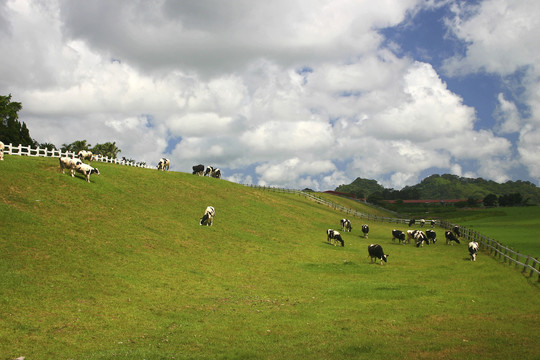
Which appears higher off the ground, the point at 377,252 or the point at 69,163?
the point at 69,163

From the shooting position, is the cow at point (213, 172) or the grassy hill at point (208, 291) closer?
the grassy hill at point (208, 291)

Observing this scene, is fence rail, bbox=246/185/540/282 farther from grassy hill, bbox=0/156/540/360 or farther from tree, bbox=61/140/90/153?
tree, bbox=61/140/90/153

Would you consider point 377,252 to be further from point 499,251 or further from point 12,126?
point 12,126

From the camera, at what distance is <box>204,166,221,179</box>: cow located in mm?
68375

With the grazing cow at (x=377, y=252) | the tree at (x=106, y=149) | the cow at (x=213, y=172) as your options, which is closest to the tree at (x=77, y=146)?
the tree at (x=106, y=149)

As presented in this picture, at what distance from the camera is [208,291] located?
67.3 feet

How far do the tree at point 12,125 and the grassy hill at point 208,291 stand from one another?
40.7 metres

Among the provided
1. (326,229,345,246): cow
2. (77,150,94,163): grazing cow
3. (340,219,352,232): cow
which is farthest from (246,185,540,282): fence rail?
(77,150,94,163): grazing cow

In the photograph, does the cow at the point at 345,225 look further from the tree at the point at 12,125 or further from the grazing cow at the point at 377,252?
the tree at the point at 12,125

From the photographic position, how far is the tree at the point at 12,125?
232 feet

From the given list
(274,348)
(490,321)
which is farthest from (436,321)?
(274,348)

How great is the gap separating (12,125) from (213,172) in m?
39.5

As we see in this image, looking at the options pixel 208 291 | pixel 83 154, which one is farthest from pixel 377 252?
pixel 83 154

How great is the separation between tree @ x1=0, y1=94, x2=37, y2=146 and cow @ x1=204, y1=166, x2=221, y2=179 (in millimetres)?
35214
